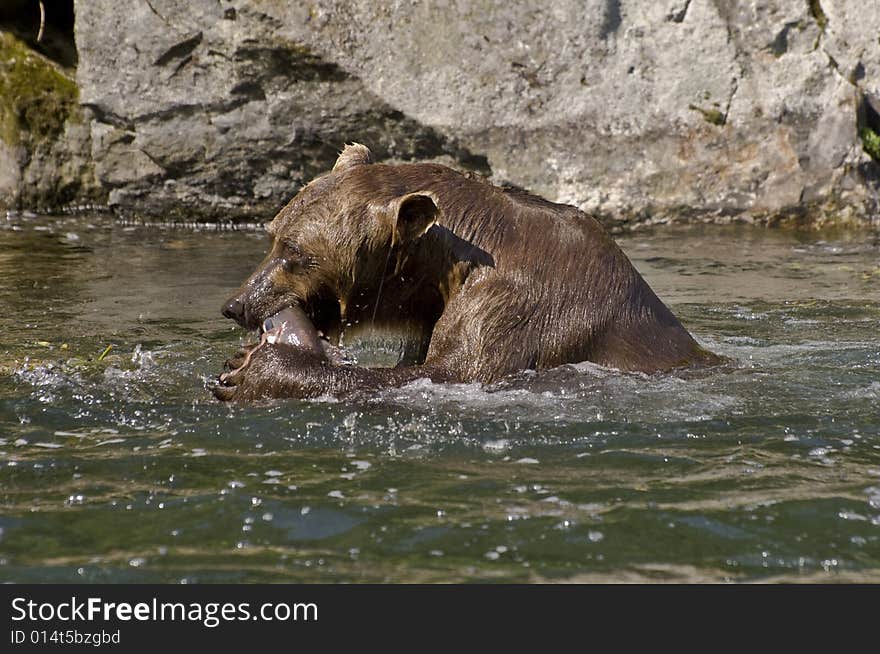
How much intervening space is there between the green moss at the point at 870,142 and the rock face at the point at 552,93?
1.3 inches

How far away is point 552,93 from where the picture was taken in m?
11.8

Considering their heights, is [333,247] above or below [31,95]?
below

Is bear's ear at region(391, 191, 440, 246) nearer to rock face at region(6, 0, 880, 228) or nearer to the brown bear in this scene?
the brown bear

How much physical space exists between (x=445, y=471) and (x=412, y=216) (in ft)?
4.24

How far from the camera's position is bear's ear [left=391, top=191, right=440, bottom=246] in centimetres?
543

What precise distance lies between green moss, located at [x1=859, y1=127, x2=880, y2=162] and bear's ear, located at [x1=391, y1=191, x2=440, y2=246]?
750 cm

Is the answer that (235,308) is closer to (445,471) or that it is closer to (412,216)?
(412,216)

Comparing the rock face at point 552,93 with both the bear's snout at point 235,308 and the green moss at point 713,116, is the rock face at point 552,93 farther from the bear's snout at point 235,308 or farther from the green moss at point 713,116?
the bear's snout at point 235,308

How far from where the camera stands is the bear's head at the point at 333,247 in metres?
5.60

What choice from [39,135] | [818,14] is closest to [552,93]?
[818,14]

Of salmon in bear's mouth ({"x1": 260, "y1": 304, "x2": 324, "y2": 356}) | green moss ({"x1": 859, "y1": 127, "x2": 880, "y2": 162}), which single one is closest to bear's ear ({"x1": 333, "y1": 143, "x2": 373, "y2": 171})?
salmon in bear's mouth ({"x1": 260, "y1": 304, "x2": 324, "y2": 356})

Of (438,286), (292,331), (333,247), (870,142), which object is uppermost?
(870,142)

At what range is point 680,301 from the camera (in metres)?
8.90

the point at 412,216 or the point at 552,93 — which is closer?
the point at 412,216
